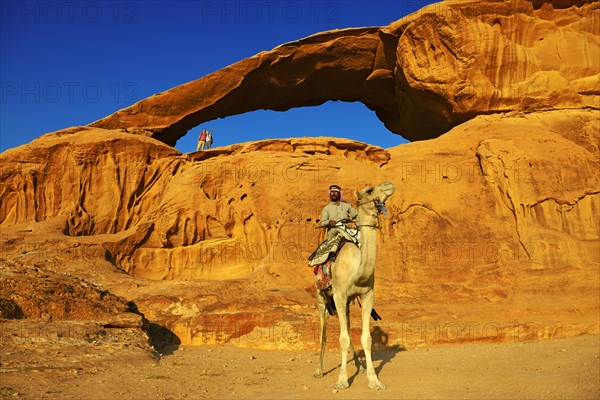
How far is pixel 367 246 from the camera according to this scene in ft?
29.9

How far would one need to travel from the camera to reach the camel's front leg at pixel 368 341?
28.7ft

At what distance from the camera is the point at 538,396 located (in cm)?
802

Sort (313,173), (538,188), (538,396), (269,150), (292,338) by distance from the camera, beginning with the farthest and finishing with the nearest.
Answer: (269,150) < (313,173) < (538,188) < (292,338) < (538,396)

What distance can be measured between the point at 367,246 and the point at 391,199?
29.6 ft

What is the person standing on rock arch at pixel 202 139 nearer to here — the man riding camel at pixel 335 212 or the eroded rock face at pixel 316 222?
the eroded rock face at pixel 316 222

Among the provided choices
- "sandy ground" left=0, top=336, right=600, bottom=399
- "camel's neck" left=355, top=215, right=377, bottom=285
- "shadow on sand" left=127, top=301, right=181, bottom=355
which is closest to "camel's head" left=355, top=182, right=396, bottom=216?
"camel's neck" left=355, top=215, right=377, bottom=285

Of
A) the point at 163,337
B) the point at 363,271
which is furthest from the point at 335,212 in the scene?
the point at 163,337

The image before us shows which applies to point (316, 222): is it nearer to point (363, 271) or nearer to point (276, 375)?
point (276, 375)

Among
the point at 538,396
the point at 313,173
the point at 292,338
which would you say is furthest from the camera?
the point at 313,173

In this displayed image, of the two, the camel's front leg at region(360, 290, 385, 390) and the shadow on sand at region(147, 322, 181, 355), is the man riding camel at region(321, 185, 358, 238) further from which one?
the shadow on sand at region(147, 322, 181, 355)

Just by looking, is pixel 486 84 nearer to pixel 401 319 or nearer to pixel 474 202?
pixel 474 202

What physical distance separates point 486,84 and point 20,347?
54.9 ft

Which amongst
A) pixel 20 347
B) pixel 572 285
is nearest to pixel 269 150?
pixel 572 285

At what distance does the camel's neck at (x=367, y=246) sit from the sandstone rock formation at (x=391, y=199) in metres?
4.85
